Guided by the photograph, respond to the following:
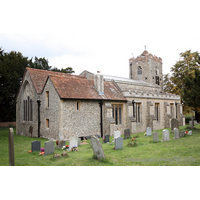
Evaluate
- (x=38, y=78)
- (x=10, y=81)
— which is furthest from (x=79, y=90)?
(x=10, y=81)

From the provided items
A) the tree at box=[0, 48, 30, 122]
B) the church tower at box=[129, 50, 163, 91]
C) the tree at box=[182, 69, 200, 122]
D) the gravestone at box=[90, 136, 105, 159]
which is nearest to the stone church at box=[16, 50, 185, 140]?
the tree at box=[182, 69, 200, 122]

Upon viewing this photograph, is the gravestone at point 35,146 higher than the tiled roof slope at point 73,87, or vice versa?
the tiled roof slope at point 73,87

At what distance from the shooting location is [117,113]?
62.0ft

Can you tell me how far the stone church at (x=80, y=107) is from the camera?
49.3ft

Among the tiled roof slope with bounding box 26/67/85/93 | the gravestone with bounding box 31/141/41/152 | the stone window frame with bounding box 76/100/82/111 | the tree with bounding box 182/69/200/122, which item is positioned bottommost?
the gravestone with bounding box 31/141/41/152

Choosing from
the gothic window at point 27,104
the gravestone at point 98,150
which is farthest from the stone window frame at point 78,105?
the gravestone at point 98,150

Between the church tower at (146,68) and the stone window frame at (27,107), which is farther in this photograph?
the church tower at (146,68)

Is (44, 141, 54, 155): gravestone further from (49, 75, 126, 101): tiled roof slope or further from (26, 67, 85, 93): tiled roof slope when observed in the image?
(26, 67, 85, 93): tiled roof slope

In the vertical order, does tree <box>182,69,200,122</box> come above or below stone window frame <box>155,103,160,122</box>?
above

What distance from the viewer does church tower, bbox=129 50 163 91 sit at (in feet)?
118

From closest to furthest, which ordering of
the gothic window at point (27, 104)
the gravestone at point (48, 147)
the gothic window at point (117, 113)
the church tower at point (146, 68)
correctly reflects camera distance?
the gravestone at point (48, 147) → the gothic window at point (27, 104) → the gothic window at point (117, 113) → the church tower at point (146, 68)

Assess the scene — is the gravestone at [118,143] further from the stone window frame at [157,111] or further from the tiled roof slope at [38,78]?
the stone window frame at [157,111]

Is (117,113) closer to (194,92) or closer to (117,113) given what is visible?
(117,113)

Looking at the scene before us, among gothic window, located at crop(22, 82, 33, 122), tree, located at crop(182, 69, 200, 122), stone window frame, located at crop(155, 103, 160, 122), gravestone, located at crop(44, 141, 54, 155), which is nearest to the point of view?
gravestone, located at crop(44, 141, 54, 155)
